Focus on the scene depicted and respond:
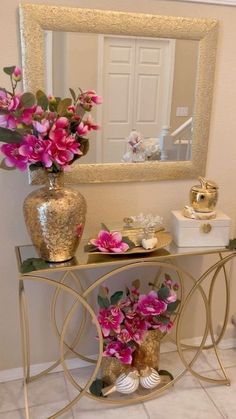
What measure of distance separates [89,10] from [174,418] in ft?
5.47

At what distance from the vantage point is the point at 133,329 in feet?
5.39

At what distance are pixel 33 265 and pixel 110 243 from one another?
285 mm

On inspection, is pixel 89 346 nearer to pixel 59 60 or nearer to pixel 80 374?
pixel 80 374

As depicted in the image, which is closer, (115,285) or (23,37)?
(23,37)

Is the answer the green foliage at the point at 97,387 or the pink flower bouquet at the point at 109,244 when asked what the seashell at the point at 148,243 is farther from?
the green foliage at the point at 97,387

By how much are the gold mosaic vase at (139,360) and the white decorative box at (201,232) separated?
1.52 feet

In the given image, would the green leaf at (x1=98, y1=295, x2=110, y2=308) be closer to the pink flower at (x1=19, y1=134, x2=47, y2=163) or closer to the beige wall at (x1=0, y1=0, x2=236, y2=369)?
the beige wall at (x1=0, y1=0, x2=236, y2=369)

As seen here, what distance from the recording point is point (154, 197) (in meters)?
1.73

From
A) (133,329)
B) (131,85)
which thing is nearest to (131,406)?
(133,329)

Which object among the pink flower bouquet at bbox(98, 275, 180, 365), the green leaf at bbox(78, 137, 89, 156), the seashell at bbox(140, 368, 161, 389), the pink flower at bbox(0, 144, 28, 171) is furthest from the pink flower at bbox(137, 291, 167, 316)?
the pink flower at bbox(0, 144, 28, 171)

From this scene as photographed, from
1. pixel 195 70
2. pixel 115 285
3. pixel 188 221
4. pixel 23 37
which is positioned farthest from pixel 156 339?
pixel 23 37

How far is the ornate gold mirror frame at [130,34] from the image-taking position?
4.54 ft

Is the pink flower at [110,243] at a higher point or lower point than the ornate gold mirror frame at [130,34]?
lower

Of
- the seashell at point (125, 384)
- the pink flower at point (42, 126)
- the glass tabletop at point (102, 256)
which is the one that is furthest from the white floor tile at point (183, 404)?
the pink flower at point (42, 126)
